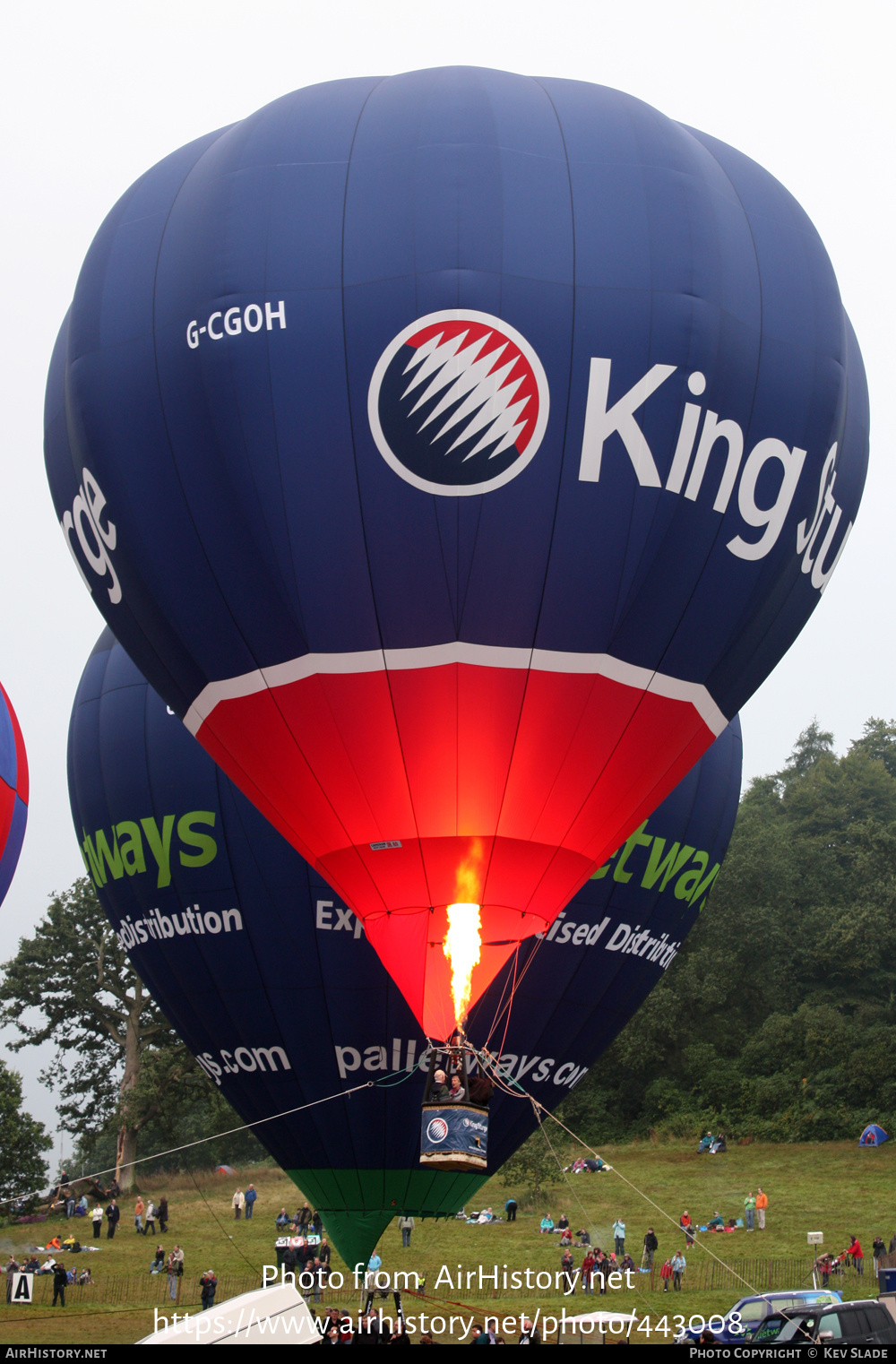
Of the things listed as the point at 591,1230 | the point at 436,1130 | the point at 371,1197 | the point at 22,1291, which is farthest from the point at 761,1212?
the point at 436,1130

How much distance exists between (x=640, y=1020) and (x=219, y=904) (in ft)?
91.1

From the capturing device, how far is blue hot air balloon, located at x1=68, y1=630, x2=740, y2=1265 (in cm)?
1176

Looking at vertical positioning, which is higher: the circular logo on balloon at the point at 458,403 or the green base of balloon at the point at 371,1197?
the circular logo on balloon at the point at 458,403

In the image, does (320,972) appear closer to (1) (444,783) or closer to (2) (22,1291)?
(1) (444,783)

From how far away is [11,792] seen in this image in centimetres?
1439

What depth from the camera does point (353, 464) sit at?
865 cm

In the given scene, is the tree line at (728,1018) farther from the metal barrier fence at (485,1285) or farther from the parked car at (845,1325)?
the parked car at (845,1325)

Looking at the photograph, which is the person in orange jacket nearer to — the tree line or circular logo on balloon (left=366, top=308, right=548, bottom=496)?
the tree line

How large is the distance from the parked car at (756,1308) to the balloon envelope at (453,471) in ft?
15.5

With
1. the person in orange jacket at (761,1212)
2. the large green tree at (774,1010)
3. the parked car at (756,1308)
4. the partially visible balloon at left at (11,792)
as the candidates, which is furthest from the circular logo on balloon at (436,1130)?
the large green tree at (774,1010)

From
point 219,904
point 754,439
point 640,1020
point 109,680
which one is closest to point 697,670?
point 754,439

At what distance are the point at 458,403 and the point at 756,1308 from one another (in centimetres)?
846

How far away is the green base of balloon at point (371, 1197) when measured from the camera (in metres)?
12.0

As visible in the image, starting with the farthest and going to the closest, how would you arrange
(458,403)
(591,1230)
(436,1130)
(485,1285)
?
(591,1230)
(485,1285)
(458,403)
(436,1130)
